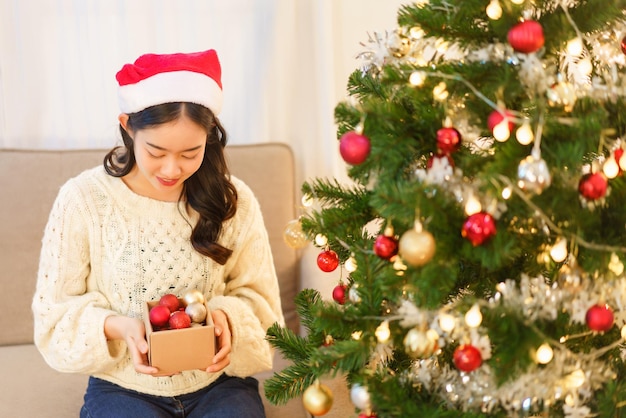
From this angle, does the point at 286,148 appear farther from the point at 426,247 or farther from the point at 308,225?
the point at 426,247

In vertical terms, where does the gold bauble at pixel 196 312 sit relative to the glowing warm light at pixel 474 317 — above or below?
below

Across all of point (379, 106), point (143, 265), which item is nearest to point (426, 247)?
point (379, 106)

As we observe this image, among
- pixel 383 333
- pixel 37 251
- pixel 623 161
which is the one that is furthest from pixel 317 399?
pixel 37 251

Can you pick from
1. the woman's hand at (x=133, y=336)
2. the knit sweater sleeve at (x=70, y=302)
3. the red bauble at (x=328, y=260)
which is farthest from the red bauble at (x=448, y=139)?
the knit sweater sleeve at (x=70, y=302)

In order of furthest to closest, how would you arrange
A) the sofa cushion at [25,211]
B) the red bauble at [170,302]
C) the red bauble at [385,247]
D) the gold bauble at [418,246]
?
the sofa cushion at [25,211], the red bauble at [170,302], the red bauble at [385,247], the gold bauble at [418,246]

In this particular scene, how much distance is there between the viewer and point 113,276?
146 centimetres

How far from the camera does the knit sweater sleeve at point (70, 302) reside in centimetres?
140

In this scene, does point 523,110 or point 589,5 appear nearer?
point 589,5

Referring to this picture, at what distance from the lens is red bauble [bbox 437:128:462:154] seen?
0.95 meters

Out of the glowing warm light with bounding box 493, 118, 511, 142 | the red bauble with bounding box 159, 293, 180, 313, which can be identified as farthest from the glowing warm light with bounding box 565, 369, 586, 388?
the red bauble with bounding box 159, 293, 180, 313

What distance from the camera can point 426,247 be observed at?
878 mm

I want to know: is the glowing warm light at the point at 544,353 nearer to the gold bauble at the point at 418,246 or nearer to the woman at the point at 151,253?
the gold bauble at the point at 418,246

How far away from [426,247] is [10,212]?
144 centimetres

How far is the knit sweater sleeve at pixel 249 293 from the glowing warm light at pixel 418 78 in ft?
2.30
